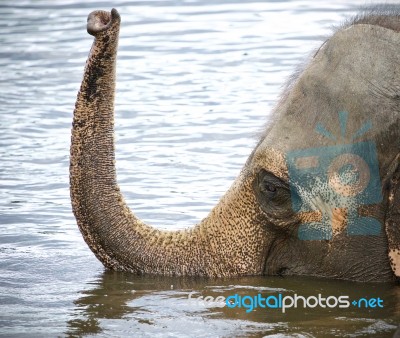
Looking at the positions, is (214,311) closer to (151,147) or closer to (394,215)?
(394,215)

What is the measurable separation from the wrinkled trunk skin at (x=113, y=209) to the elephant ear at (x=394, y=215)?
0.65 meters

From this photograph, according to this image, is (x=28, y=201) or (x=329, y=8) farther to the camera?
(x=329, y=8)

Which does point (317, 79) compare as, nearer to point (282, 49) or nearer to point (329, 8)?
point (282, 49)

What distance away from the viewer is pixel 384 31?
616cm

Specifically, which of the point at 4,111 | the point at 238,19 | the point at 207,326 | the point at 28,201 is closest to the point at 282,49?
the point at 238,19

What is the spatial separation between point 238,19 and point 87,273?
844cm

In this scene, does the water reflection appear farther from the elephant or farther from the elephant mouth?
the elephant mouth

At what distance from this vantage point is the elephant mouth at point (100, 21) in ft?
20.4

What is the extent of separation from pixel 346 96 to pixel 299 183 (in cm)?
47

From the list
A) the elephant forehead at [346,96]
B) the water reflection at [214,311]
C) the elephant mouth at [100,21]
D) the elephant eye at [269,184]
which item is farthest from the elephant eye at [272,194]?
the elephant mouth at [100,21]

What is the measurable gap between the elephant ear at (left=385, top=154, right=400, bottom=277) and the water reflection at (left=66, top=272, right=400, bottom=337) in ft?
1.09

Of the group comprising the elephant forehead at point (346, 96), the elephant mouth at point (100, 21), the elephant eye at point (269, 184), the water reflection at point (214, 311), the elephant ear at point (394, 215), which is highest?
the elephant mouth at point (100, 21)

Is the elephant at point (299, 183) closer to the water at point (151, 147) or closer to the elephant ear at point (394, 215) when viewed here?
the elephant ear at point (394, 215)

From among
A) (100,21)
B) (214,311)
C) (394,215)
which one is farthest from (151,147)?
(394,215)
